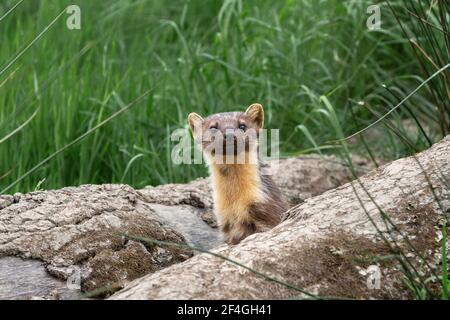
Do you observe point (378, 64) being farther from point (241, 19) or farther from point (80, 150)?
point (80, 150)

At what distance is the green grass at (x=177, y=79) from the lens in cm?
649

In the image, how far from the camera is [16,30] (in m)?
7.71

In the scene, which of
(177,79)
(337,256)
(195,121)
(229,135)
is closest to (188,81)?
(177,79)

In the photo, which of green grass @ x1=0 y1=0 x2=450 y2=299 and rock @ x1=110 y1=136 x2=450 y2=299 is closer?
rock @ x1=110 y1=136 x2=450 y2=299

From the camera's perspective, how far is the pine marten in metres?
5.04

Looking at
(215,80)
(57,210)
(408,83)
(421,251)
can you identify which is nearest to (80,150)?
(215,80)

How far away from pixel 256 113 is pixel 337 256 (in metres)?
1.98

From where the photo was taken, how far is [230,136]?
16.9 ft

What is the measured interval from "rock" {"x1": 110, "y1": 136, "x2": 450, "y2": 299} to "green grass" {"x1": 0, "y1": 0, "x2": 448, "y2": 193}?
87.1 inches

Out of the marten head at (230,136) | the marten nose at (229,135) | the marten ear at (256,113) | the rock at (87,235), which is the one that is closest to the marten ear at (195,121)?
the marten head at (230,136)

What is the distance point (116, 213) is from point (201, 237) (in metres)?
0.69

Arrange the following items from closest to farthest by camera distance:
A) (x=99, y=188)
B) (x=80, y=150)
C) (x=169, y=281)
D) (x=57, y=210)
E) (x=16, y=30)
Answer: (x=169, y=281)
(x=57, y=210)
(x=99, y=188)
(x=80, y=150)
(x=16, y=30)

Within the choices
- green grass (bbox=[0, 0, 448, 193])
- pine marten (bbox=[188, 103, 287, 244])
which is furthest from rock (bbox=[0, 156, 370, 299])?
green grass (bbox=[0, 0, 448, 193])

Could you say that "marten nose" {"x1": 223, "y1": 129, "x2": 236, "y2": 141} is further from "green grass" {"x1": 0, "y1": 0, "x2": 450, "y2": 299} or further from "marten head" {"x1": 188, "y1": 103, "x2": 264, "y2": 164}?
"green grass" {"x1": 0, "y1": 0, "x2": 450, "y2": 299}
